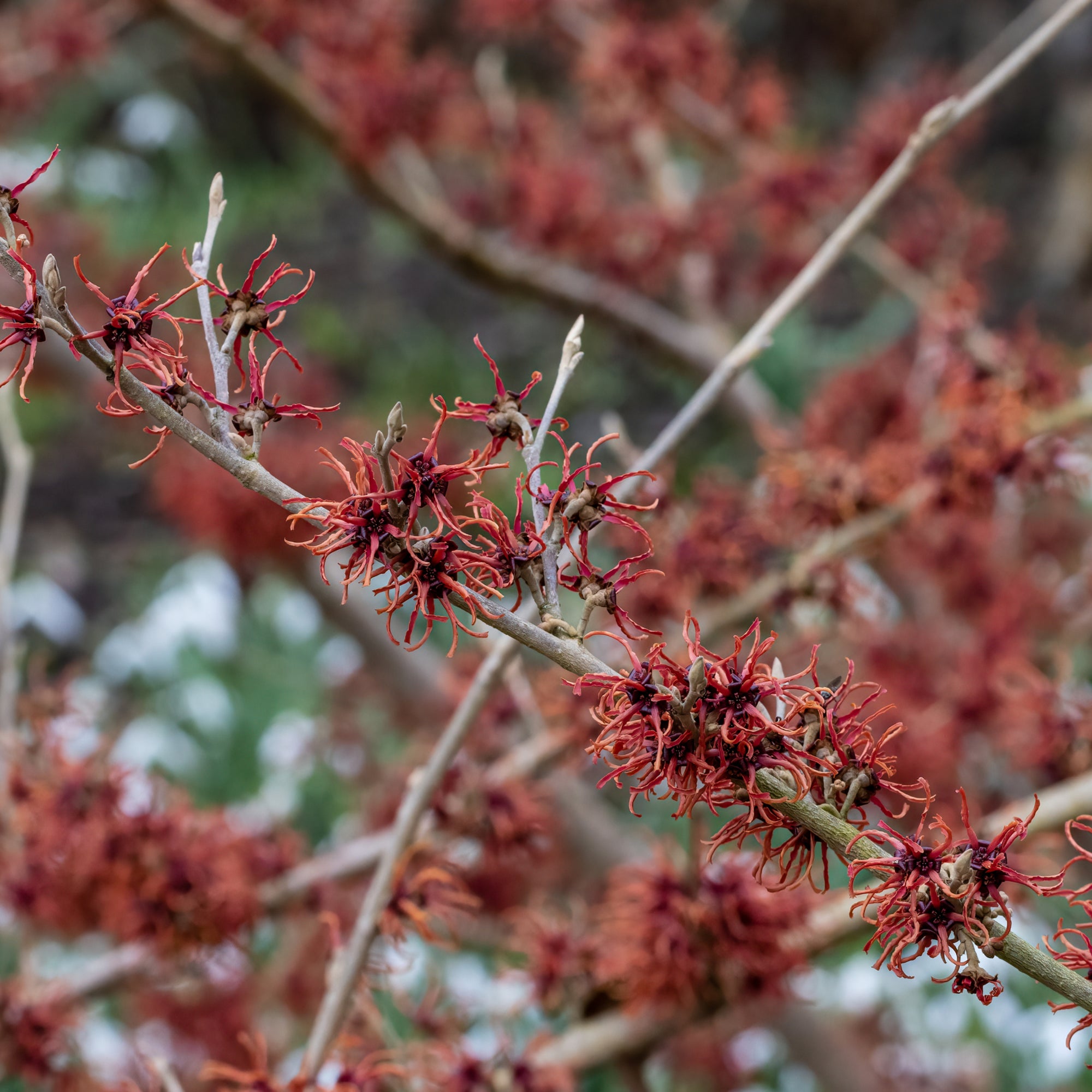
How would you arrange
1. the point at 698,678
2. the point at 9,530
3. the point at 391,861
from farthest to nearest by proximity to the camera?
the point at 9,530
the point at 391,861
the point at 698,678

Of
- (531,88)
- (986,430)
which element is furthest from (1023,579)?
(531,88)

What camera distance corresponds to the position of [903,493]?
34.3 inches

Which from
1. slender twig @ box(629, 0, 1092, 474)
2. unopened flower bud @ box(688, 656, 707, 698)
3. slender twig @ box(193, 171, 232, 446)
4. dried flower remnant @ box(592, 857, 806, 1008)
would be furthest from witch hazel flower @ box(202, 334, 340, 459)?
dried flower remnant @ box(592, 857, 806, 1008)

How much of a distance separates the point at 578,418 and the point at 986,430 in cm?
155

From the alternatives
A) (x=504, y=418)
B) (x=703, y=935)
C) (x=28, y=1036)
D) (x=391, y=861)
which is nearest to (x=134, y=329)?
(x=504, y=418)

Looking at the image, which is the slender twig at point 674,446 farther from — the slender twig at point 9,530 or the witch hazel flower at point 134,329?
the slender twig at point 9,530

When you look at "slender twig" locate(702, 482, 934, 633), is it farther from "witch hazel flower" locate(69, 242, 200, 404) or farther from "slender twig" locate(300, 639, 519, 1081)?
"witch hazel flower" locate(69, 242, 200, 404)

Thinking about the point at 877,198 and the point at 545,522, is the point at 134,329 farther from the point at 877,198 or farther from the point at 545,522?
the point at 877,198

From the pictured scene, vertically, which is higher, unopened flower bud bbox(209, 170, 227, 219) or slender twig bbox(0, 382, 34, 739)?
slender twig bbox(0, 382, 34, 739)

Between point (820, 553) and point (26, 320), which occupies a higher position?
point (820, 553)

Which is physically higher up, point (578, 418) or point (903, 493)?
point (578, 418)

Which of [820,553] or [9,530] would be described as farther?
[9,530]

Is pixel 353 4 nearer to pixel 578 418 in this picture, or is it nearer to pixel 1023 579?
pixel 578 418

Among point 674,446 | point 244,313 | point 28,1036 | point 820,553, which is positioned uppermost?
point 820,553
